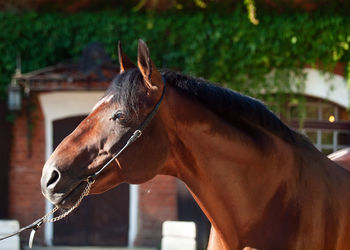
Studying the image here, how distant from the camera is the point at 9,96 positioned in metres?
7.38

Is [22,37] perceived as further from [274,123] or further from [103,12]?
[274,123]

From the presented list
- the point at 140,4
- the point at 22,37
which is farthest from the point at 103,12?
the point at 22,37

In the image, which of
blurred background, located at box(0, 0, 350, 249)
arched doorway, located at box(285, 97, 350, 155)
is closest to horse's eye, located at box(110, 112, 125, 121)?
blurred background, located at box(0, 0, 350, 249)

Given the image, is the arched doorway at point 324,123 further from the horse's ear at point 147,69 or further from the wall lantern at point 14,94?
the horse's ear at point 147,69

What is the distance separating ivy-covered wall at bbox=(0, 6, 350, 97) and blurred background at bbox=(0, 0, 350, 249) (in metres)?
0.02

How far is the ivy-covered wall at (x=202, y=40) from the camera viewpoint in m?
7.22

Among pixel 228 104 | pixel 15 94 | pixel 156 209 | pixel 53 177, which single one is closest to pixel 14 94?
pixel 15 94

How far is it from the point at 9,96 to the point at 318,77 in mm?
4886

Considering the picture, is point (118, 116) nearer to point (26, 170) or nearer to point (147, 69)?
point (147, 69)

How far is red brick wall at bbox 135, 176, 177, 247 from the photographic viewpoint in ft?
25.4

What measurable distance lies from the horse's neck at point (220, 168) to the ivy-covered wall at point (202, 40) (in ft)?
16.6

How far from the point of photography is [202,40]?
7.41 meters

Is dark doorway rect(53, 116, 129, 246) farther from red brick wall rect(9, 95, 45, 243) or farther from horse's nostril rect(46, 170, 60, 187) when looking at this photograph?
horse's nostril rect(46, 170, 60, 187)

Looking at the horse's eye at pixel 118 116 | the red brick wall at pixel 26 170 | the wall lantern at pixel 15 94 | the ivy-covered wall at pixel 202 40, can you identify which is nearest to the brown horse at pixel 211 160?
the horse's eye at pixel 118 116
